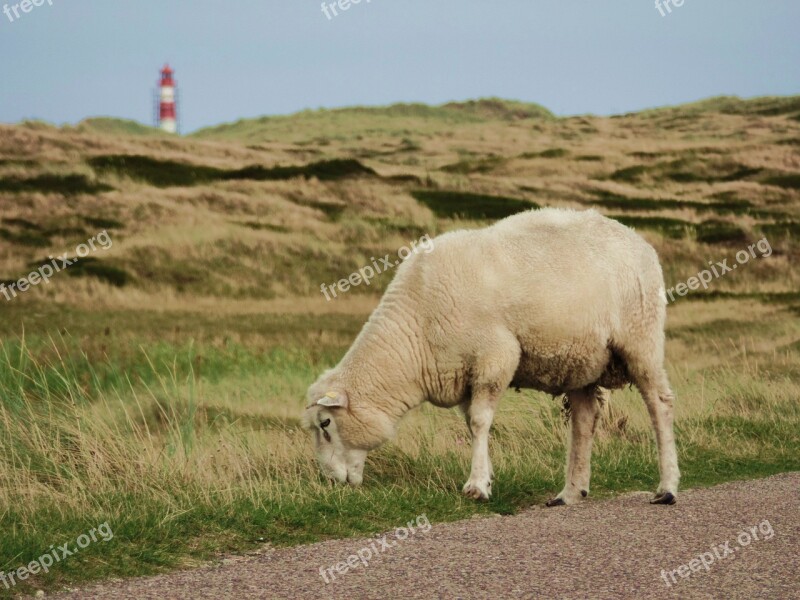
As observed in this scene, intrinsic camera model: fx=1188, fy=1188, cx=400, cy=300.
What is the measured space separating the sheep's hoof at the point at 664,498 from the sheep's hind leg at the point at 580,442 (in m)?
0.68

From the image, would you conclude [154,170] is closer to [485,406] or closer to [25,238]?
[25,238]

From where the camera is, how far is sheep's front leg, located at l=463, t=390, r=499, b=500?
384 inches

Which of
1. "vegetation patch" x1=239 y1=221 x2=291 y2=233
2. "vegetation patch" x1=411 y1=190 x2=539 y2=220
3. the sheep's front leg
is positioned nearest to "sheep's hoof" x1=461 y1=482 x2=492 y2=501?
the sheep's front leg

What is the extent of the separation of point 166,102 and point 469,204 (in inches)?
3769

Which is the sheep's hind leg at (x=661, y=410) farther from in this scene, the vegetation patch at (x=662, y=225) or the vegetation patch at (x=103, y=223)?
the vegetation patch at (x=662, y=225)

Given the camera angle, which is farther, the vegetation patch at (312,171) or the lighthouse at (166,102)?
the lighthouse at (166,102)

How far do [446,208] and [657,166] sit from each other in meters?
24.9

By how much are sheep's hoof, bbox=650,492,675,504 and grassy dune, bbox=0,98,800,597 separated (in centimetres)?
20

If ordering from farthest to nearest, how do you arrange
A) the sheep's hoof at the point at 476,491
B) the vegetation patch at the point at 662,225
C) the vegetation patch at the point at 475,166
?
the vegetation patch at the point at 475,166, the vegetation patch at the point at 662,225, the sheep's hoof at the point at 476,491

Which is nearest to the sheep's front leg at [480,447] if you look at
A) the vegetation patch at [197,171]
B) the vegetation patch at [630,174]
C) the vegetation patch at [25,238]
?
the vegetation patch at [25,238]

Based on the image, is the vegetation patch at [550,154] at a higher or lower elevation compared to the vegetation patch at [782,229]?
higher

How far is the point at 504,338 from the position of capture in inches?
387

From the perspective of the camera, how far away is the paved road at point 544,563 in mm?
6957

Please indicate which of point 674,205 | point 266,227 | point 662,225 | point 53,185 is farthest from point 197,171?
point 674,205
